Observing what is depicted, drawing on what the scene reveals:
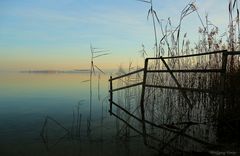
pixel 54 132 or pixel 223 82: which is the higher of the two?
pixel 223 82

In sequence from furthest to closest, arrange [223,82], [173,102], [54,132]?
1. [173,102]
2. [54,132]
3. [223,82]

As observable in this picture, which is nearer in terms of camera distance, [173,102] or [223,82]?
[223,82]

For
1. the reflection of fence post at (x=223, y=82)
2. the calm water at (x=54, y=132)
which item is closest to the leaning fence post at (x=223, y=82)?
the reflection of fence post at (x=223, y=82)

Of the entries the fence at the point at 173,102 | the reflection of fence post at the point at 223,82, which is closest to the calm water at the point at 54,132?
the fence at the point at 173,102

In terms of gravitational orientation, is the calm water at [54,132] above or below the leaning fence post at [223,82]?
below

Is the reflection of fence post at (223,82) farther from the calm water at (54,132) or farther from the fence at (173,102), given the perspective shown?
the calm water at (54,132)

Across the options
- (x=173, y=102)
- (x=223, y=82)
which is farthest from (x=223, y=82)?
(x=173, y=102)

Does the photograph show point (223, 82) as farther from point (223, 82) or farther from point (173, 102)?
point (173, 102)

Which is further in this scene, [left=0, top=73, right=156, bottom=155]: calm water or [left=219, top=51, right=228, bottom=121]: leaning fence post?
[left=219, top=51, right=228, bottom=121]: leaning fence post

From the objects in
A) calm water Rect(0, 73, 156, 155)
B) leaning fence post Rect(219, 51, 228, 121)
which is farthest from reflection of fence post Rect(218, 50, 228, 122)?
calm water Rect(0, 73, 156, 155)

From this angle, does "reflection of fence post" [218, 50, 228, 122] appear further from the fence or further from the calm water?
the calm water

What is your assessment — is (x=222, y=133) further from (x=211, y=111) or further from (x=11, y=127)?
(x=11, y=127)

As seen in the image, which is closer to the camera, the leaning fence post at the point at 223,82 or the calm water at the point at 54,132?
the calm water at the point at 54,132

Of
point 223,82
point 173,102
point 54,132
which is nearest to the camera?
point 223,82
